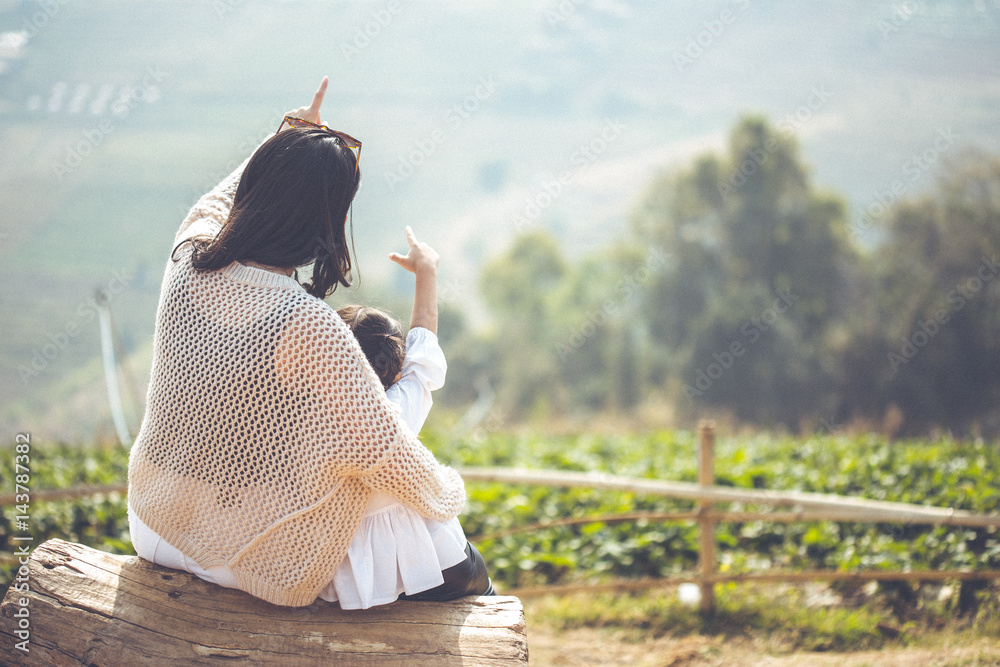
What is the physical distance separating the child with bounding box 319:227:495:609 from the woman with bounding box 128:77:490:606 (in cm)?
6

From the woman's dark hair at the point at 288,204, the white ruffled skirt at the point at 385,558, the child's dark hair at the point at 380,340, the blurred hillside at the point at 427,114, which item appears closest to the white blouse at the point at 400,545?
the white ruffled skirt at the point at 385,558

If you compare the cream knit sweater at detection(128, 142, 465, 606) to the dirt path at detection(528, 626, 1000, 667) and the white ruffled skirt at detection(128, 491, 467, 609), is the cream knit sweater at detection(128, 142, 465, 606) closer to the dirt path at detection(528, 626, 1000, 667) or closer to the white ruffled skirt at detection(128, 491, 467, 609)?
the white ruffled skirt at detection(128, 491, 467, 609)

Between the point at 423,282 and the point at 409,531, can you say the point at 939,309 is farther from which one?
the point at 409,531

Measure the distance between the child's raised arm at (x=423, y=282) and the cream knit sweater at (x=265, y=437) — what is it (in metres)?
0.33

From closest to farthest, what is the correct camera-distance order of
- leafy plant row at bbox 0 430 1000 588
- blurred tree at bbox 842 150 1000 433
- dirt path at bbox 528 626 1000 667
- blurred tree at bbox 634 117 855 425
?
dirt path at bbox 528 626 1000 667 < leafy plant row at bbox 0 430 1000 588 < blurred tree at bbox 842 150 1000 433 < blurred tree at bbox 634 117 855 425

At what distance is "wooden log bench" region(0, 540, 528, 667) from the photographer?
5.55 ft

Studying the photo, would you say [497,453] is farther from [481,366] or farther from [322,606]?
[481,366]

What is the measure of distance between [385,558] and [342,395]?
482 mm

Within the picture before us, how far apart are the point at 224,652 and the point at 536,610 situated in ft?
8.11

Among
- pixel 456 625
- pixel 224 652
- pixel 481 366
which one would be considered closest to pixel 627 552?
pixel 456 625

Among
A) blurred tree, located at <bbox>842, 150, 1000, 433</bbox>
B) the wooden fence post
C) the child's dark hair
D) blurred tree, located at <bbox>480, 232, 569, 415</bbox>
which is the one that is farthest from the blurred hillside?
the wooden fence post

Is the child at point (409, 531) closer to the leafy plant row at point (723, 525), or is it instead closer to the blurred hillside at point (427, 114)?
the blurred hillside at point (427, 114)

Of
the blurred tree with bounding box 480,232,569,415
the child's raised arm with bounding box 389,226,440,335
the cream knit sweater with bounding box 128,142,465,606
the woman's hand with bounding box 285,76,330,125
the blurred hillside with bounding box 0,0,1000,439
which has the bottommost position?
the blurred tree with bounding box 480,232,569,415

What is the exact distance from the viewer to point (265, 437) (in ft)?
5.20
